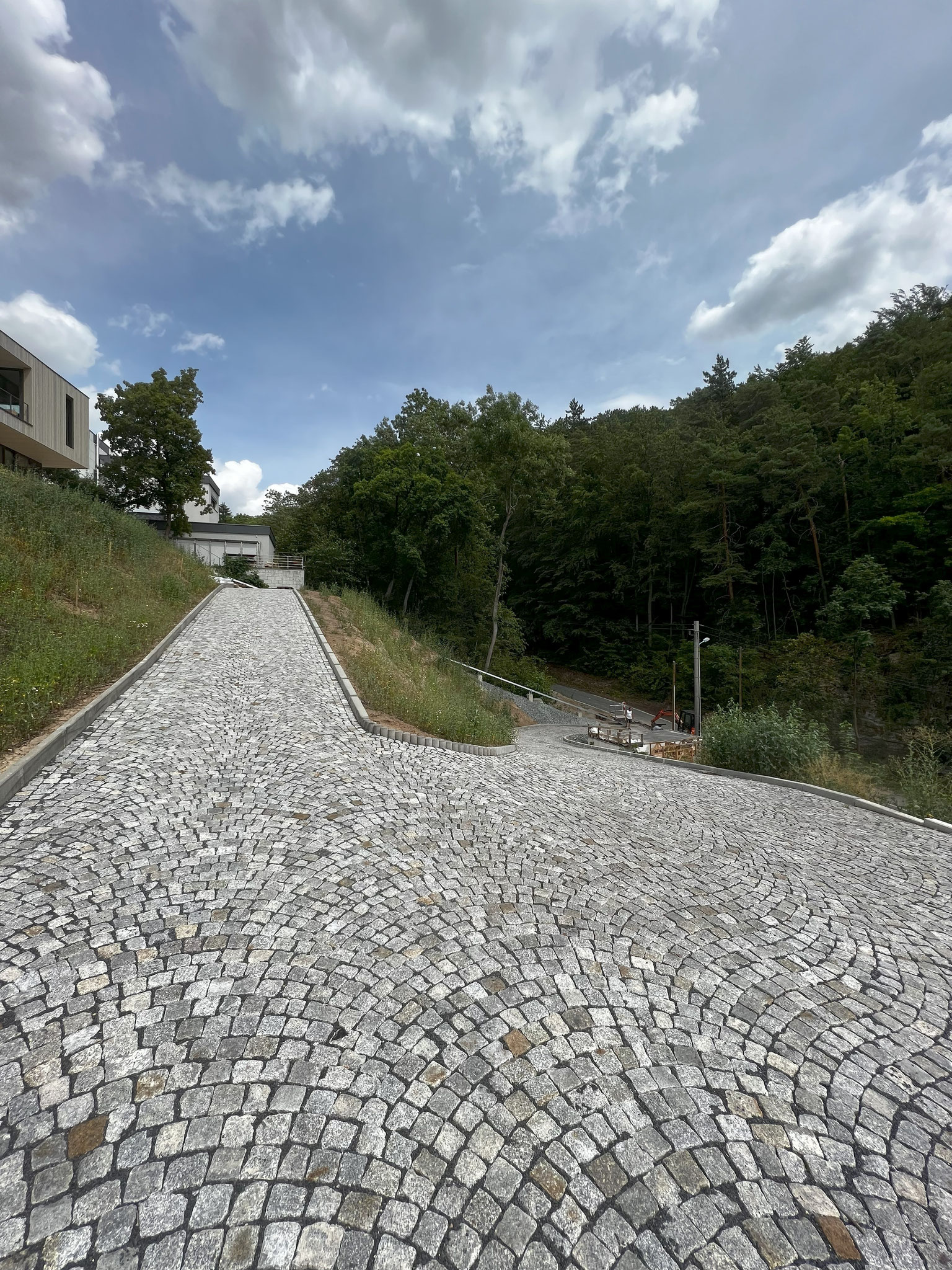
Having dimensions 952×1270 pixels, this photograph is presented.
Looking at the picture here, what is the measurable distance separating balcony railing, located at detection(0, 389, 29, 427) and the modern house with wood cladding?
0.7 inches

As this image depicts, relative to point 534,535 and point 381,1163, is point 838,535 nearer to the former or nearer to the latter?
point 534,535

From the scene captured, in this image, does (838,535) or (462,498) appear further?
(838,535)

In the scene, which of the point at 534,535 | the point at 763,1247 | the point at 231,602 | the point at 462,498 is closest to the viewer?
the point at 763,1247

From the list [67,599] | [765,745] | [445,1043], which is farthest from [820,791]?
[67,599]

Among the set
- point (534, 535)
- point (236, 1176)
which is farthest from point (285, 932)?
point (534, 535)

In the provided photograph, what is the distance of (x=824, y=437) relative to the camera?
29.2 m

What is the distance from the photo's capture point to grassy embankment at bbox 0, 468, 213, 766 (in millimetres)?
6160

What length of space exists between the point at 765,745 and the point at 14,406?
23334 mm

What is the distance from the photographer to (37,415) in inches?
711

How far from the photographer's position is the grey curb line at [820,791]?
6.36 meters

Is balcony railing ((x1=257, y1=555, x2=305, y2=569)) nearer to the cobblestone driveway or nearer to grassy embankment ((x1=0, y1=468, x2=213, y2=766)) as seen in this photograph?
grassy embankment ((x1=0, y1=468, x2=213, y2=766))

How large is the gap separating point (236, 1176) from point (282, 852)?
220 cm

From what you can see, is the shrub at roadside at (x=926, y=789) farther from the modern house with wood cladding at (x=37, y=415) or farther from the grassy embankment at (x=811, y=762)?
the modern house with wood cladding at (x=37, y=415)

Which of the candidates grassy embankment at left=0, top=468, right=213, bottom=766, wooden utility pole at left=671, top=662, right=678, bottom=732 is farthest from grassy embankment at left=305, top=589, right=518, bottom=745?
wooden utility pole at left=671, top=662, right=678, bottom=732
